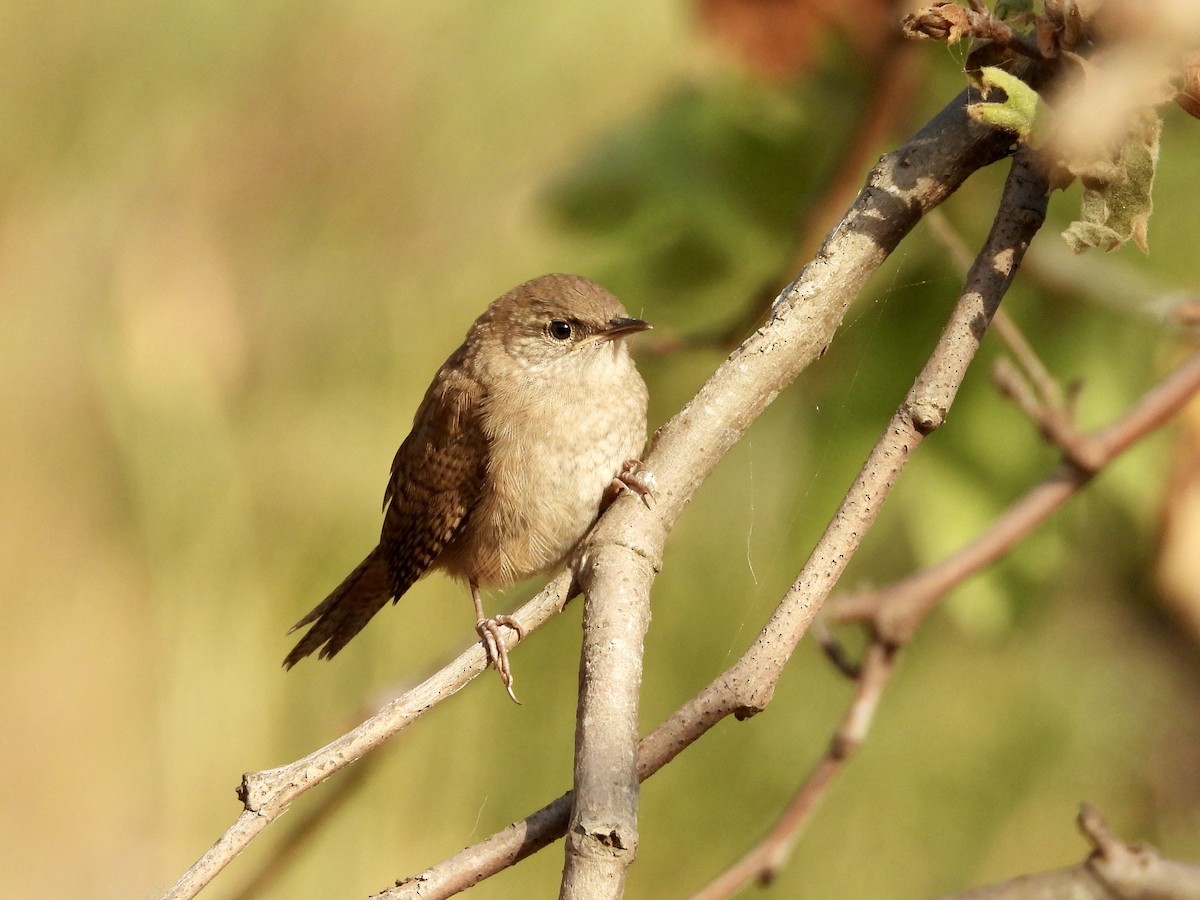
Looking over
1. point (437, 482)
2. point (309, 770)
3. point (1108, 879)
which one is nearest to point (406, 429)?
point (437, 482)

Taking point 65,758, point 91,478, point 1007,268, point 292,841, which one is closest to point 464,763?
point 292,841

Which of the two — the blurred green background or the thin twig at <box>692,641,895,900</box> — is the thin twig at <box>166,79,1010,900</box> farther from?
the blurred green background

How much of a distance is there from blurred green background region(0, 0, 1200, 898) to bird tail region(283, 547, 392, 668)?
11 cm

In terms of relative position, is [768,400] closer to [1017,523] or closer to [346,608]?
[1017,523]

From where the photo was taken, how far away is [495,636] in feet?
6.44

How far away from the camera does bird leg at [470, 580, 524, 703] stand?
4.77 feet

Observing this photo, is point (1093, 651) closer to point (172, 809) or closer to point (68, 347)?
point (172, 809)

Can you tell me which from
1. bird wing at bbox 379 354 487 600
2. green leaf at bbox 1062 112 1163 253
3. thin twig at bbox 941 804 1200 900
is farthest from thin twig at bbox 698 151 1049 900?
bird wing at bbox 379 354 487 600

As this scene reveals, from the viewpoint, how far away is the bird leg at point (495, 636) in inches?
57.2

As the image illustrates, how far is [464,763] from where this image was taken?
2.67 meters

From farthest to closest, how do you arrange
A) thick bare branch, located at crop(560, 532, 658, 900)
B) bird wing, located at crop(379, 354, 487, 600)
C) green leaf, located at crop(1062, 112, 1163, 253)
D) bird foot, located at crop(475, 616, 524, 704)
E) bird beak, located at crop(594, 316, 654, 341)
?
1. bird wing, located at crop(379, 354, 487, 600)
2. bird beak, located at crop(594, 316, 654, 341)
3. bird foot, located at crop(475, 616, 524, 704)
4. green leaf, located at crop(1062, 112, 1163, 253)
5. thick bare branch, located at crop(560, 532, 658, 900)

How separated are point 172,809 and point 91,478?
3.20 ft

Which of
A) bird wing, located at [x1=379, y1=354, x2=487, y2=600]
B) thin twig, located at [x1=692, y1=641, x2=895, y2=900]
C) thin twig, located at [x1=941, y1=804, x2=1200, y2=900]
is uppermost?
bird wing, located at [x1=379, y1=354, x2=487, y2=600]

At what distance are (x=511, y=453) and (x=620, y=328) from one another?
1.15 ft
